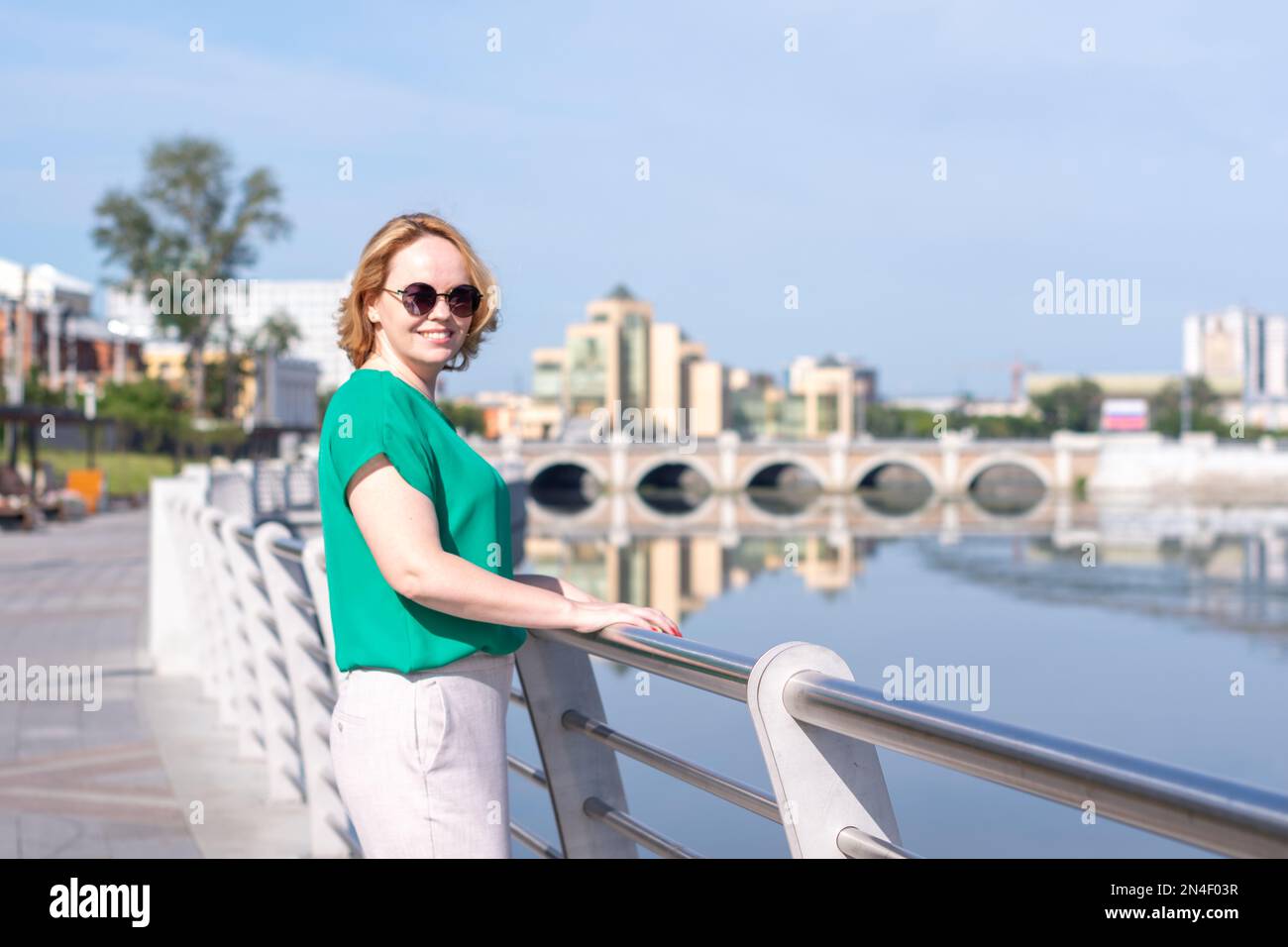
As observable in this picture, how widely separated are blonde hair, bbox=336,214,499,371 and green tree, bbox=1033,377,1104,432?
10913cm

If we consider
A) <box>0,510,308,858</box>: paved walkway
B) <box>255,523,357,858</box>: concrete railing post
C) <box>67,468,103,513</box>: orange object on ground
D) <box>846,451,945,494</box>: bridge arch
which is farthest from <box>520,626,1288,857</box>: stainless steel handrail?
<box>846,451,945,494</box>: bridge arch

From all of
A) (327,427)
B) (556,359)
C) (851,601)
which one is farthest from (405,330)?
(556,359)

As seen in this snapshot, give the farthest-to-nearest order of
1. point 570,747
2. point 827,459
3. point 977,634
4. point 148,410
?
point 827,459 → point 148,410 → point 977,634 → point 570,747

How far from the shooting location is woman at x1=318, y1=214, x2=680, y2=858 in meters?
2.08

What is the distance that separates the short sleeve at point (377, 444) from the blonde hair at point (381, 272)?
20 centimetres

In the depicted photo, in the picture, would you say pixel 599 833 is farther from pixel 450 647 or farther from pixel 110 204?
pixel 110 204

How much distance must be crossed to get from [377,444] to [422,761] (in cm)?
44

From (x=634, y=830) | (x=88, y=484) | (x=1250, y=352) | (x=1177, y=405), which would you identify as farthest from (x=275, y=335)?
(x=1250, y=352)

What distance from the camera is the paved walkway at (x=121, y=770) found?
501cm

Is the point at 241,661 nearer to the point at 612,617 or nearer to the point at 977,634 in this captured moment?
the point at 612,617

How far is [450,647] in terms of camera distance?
215 cm

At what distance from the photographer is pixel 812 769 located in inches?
76.0

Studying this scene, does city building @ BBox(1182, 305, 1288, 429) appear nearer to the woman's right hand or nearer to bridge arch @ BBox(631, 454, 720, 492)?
bridge arch @ BBox(631, 454, 720, 492)
